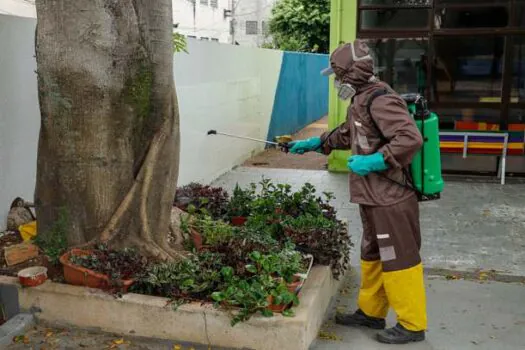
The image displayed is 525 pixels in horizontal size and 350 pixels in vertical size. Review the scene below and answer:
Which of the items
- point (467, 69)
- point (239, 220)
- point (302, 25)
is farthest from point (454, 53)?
point (302, 25)

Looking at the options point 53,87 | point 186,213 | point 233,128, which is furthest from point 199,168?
point 53,87

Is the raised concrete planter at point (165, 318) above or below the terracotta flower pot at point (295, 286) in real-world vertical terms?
below

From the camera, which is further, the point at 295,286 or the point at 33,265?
the point at 33,265

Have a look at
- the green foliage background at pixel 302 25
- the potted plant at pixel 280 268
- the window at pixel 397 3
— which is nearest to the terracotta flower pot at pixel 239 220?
the potted plant at pixel 280 268

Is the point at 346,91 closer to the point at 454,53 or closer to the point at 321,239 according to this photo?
the point at 321,239

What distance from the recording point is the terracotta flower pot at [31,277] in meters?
3.93

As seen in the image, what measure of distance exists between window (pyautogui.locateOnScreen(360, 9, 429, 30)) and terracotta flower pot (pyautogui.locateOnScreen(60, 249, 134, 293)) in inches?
266

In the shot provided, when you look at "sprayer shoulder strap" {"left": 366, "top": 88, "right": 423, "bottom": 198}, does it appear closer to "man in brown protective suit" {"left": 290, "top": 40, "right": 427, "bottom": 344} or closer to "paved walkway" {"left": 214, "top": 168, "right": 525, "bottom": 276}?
"man in brown protective suit" {"left": 290, "top": 40, "right": 427, "bottom": 344}

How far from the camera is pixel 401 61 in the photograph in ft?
31.2

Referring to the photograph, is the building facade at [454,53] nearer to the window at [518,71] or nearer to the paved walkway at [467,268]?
the window at [518,71]

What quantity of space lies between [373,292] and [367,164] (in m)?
0.96

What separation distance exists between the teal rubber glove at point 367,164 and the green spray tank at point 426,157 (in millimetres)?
280

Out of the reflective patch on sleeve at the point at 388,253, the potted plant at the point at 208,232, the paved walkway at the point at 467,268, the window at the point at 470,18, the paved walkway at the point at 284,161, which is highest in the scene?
the window at the point at 470,18

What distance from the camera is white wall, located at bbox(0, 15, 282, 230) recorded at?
4.92m
